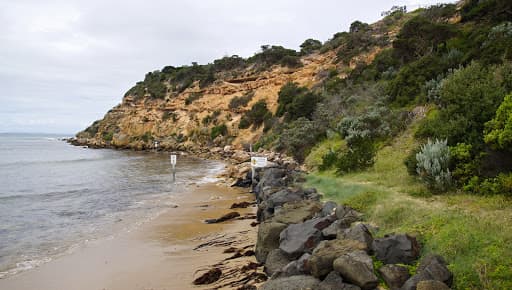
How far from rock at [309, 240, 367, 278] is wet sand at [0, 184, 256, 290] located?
2001 mm

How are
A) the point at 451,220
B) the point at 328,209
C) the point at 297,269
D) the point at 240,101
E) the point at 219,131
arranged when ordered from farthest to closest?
1. the point at 240,101
2. the point at 219,131
3. the point at 328,209
4. the point at 451,220
5. the point at 297,269

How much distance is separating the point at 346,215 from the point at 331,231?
2.99 feet

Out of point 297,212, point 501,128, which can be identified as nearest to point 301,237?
point 297,212

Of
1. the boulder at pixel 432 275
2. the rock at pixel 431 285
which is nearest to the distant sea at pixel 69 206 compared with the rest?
the boulder at pixel 432 275

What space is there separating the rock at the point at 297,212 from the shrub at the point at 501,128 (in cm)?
421

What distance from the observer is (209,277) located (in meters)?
7.24

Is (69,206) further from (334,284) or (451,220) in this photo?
(451,220)

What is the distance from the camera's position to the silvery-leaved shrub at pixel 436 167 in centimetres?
806

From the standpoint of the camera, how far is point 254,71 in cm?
5038

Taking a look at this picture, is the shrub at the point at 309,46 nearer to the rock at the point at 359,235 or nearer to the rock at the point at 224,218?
the rock at the point at 224,218

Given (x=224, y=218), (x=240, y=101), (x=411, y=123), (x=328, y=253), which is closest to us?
(x=328, y=253)

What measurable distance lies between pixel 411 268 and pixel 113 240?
28.3 ft

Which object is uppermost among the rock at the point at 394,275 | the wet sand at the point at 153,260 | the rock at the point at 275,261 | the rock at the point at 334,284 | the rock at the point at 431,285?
the rock at the point at 431,285

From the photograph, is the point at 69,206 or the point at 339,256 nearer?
the point at 339,256
